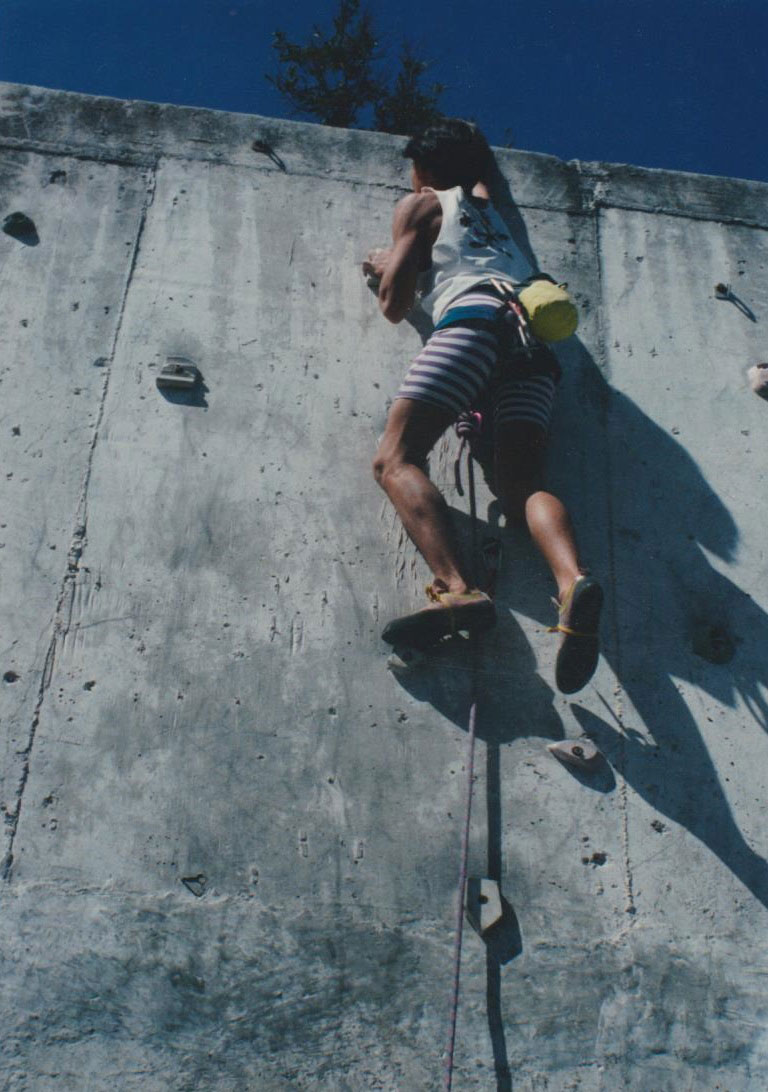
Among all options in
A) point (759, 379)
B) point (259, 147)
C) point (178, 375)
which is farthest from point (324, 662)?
point (259, 147)

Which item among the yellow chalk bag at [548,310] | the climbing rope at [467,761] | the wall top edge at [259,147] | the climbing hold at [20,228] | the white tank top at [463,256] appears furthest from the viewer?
the wall top edge at [259,147]

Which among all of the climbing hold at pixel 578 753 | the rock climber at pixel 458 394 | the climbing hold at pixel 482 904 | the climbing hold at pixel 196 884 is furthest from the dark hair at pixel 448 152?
the climbing hold at pixel 196 884

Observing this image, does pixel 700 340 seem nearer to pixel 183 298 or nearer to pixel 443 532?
pixel 443 532

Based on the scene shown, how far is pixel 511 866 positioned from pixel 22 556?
1937 mm

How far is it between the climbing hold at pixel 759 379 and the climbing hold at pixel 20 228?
9.64 feet

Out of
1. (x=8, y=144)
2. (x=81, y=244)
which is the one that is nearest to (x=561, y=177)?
(x=81, y=244)

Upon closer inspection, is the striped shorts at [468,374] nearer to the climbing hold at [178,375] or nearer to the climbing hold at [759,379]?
the climbing hold at [178,375]

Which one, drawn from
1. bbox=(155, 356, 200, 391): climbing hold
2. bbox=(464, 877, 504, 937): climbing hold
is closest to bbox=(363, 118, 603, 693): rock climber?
bbox=(464, 877, 504, 937): climbing hold

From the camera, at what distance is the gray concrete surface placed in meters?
3.13

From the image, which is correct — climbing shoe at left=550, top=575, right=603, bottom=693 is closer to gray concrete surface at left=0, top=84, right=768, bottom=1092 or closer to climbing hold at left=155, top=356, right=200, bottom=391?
gray concrete surface at left=0, top=84, right=768, bottom=1092

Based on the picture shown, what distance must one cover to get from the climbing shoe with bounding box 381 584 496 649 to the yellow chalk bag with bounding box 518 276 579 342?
0.99m

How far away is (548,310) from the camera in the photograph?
3666 millimetres

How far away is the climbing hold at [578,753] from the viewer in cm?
346

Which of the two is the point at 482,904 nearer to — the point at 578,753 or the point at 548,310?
the point at 578,753
